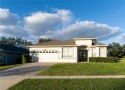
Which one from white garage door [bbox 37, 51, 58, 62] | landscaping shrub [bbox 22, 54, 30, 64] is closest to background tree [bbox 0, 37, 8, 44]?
landscaping shrub [bbox 22, 54, 30, 64]

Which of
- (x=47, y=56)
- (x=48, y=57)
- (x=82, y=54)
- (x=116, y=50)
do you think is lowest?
(x=48, y=57)

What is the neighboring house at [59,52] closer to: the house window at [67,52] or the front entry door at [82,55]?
the house window at [67,52]

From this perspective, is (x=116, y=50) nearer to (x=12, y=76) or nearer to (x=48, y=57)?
(x=48, y=57)

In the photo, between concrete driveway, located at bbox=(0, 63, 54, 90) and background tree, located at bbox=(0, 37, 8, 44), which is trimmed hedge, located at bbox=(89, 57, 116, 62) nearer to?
concrete driveway, located at bbox=(0, 63, 54, 90)

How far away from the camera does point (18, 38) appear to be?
7781 cm

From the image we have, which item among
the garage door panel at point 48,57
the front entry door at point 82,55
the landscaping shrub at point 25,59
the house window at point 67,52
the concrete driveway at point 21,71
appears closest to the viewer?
the concrete driveway at point 21,71

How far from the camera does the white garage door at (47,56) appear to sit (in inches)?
1207

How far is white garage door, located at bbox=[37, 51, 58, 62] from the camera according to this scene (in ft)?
101

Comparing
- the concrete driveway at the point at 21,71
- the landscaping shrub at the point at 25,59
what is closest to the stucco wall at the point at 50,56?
the landscaping shrub at the point at 25,59

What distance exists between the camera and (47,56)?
30891mm

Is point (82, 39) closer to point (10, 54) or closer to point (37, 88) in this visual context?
point (10, 54)

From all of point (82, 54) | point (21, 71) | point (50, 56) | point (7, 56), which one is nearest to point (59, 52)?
point (50, 56)

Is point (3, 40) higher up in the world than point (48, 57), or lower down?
higher up

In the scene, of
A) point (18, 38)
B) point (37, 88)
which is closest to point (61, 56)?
point (37, 88)
